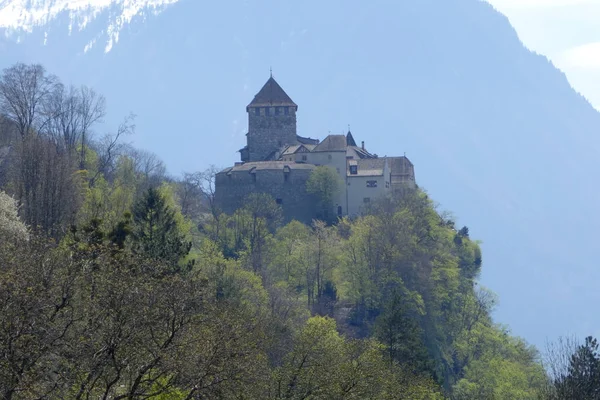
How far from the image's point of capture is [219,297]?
140 ft

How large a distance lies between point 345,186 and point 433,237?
37.1 feet

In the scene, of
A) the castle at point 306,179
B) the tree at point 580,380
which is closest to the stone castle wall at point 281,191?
the castle at point 306,179

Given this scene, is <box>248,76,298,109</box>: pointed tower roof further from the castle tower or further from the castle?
the castle

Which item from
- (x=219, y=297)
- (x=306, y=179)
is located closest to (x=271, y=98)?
(x=306, y=179)

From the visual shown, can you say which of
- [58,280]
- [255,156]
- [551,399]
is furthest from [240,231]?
[58,280]

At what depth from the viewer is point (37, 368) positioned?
21.7 metres

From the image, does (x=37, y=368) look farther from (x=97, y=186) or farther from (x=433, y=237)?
(x=433, y=237)

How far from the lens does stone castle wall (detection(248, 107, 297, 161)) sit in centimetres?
9838

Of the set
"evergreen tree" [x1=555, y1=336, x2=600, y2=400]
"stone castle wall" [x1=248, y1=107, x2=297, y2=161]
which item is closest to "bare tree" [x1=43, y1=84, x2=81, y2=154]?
"stone castle wall" [x1=248, y1=107, x2=297, y2=161]

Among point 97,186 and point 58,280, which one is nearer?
point 58,280

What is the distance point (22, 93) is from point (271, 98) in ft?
116

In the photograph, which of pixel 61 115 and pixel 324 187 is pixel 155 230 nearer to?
pixel 61 115

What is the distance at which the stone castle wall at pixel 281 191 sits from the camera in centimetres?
8681

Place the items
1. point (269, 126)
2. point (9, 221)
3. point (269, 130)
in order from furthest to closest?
1. point (269, 126)
2. point (269, 130)
3. point (9, 221)
